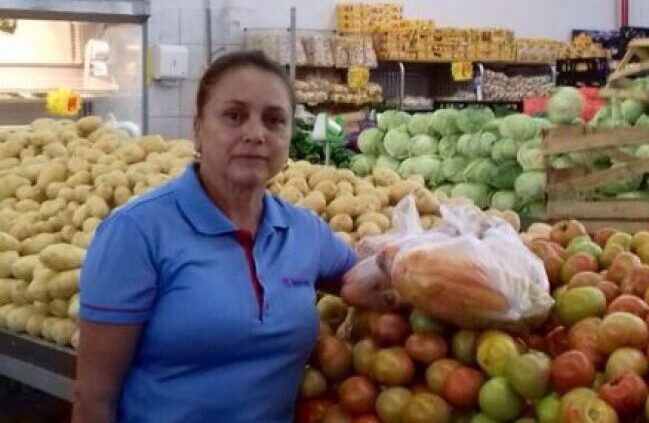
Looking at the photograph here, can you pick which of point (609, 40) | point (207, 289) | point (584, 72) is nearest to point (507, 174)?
point (584, 72)

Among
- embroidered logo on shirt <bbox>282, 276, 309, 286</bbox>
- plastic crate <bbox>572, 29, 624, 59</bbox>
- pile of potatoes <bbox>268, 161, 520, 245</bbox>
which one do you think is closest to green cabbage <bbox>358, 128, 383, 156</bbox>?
pile of potatoes <bbox>268, 161, 520, 245</bbox>

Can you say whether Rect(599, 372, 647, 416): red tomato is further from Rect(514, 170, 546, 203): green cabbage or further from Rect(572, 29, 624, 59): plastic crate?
Rect(572, 29, 624, 59): plastic crate

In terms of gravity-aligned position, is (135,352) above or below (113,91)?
below

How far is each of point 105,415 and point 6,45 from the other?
4.53 m

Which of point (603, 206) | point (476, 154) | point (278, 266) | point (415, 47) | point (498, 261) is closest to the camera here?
point (498, 261)

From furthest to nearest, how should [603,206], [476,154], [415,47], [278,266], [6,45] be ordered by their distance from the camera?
[415,47] < [6,45] < [476,154] < [603,206] < [278,266]

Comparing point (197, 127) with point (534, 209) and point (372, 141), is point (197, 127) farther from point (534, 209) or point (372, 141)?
point (372, 141)

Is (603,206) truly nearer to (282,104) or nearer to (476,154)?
(476,154)

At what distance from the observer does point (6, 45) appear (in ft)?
20.3

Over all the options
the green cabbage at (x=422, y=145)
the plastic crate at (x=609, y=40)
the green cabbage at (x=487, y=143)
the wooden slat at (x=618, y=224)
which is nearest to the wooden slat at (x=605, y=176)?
the wooden slat at (x=618, y=224)

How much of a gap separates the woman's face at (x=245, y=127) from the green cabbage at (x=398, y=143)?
11.4 feet

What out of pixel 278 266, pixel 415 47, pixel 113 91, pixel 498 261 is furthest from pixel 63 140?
pixel 415 47

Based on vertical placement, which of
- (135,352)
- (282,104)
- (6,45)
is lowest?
(135,352)

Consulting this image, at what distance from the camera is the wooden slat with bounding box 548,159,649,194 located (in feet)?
13.7
